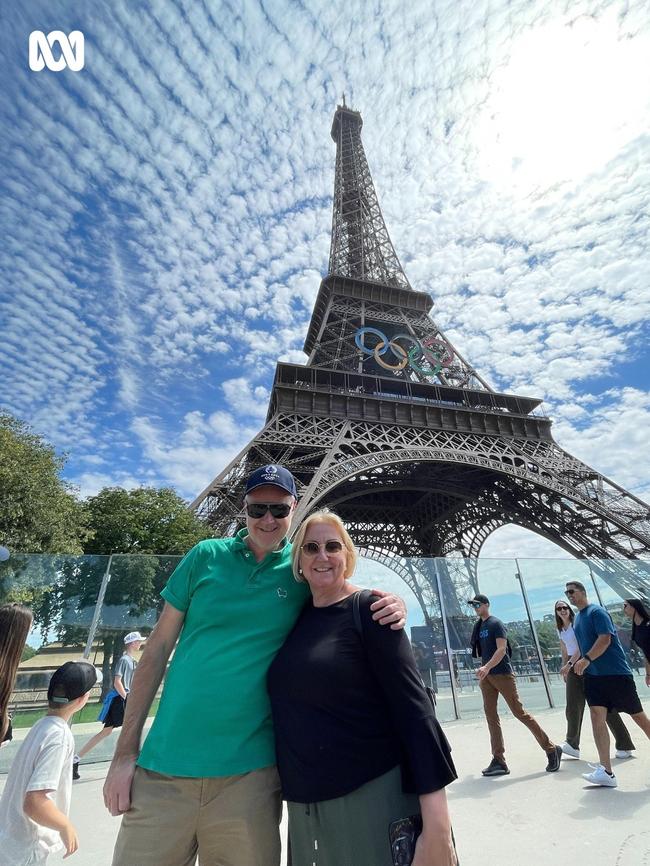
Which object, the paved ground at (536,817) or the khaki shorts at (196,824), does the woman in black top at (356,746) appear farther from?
the paved ground at (536,817)

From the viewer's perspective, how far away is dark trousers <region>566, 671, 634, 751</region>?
195 inches

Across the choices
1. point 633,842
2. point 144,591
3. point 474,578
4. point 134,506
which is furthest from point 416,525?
point 633,842

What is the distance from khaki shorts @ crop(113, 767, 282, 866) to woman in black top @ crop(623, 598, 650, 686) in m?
5.65

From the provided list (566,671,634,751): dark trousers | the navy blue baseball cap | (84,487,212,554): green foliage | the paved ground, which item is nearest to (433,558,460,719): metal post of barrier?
the paved ground

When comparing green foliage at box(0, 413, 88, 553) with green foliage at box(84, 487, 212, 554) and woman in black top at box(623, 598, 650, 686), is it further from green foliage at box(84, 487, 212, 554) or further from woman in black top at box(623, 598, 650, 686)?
woman in black top at box(623, 598, 650, 686)

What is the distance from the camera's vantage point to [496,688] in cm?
520

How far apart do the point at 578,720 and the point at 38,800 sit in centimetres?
569

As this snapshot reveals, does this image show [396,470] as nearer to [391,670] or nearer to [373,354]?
[373,354]

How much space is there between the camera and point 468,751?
19.1 ft

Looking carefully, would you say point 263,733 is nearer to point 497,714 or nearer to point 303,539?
point 303,539

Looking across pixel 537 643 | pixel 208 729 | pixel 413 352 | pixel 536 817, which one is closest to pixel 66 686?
pixel 208 729

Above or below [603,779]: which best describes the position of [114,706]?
above

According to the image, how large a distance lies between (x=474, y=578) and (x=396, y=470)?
1854 cm

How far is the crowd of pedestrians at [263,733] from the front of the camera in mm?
1638
